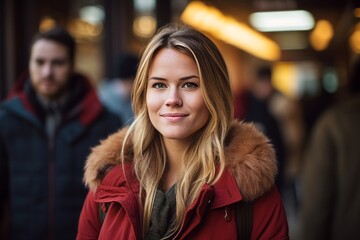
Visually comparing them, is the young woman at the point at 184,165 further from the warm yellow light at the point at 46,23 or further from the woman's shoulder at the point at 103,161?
the warm yellow light at the point at 46,23

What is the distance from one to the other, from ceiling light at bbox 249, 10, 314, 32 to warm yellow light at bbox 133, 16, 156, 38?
2.27m

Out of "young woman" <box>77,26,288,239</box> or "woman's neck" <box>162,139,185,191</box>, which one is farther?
"woman's neck" <box>162,139,185,191</box>

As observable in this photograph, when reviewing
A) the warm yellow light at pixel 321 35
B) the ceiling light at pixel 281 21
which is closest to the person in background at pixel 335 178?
the ceiling light at pixel 281 21

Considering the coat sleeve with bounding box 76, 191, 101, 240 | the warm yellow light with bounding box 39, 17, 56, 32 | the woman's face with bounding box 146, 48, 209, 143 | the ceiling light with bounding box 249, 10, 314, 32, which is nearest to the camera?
the woman's face with bounding box 146, 48, 209, 143

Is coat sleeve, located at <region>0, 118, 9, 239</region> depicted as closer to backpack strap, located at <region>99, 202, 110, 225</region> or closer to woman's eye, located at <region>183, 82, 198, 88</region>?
backpack strap, located at <region>99, 202, 110, 225</region>

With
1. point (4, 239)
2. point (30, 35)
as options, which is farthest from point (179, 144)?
point (30, 35)

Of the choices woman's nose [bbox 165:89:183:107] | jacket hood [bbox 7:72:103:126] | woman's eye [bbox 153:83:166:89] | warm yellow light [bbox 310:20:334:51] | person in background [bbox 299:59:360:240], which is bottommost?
person in background [bbox 299:59:360:240]

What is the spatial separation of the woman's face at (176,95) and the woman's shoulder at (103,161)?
26 centimetres

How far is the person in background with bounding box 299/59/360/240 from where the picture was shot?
380 cm

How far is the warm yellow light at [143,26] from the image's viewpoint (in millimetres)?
7328

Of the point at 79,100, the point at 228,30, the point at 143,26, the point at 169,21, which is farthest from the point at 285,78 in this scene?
the point at 79,100

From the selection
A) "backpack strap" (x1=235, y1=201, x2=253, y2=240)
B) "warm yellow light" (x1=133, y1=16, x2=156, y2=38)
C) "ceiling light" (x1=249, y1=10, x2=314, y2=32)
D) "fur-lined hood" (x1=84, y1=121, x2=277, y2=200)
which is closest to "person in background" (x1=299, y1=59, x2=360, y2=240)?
"fur-lined hood" (x1=84, y1=121, x2=277, y2=200)

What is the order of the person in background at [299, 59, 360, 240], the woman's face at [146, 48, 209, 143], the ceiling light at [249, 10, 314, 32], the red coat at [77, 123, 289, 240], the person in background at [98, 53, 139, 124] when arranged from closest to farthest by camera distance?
the red coat at [77, 123, 289, 240] < the woman's face at [146, 48, 209, 143] < the person in background at [299, 59, 360, 240] < the person in background at [98, 53, 139, 124] < the ceiling light at [249, 10, 314, 32]

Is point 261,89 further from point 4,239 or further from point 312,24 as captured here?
point 4,239
